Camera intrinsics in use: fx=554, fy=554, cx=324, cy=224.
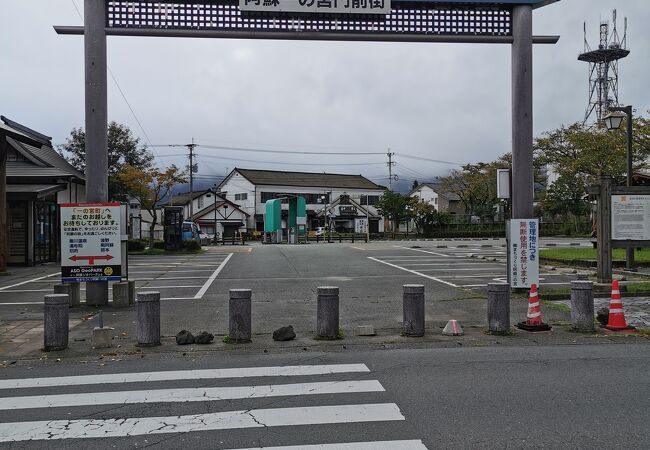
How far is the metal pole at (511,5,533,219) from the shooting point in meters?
12.9

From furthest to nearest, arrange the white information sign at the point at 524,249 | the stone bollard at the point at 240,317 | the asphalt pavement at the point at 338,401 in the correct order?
the white information sign at the point at 524,249, the stone bollard at the point at 240,317, the asphalt pavement at the point at 338,401

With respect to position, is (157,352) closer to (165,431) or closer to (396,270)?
(165,431)

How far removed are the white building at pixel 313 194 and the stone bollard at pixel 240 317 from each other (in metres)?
60.1

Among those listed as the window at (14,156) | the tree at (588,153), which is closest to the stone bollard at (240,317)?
the window at (14,156)

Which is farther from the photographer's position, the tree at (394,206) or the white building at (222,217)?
the white building at (222,217)

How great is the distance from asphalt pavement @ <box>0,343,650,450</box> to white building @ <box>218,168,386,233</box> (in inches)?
2423

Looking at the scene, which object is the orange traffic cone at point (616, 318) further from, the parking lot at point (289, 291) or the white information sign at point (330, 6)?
the white information sign at point (330, 6)

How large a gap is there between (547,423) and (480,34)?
10.1 m

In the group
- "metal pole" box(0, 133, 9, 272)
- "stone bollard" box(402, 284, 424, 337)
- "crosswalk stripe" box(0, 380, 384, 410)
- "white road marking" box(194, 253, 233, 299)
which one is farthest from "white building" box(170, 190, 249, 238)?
"crosswalk stripe" box(0, 380, 384, 410)

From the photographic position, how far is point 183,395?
6.00m

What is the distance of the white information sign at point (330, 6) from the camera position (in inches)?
469

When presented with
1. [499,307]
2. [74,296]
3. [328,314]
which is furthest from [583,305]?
[74,296]

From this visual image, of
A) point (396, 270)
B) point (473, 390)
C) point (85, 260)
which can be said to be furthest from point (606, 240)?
point (85, 260)

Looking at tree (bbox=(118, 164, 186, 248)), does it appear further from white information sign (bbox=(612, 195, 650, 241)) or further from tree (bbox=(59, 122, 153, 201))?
white information sign (bbox=(612, 195, 650, 241))
